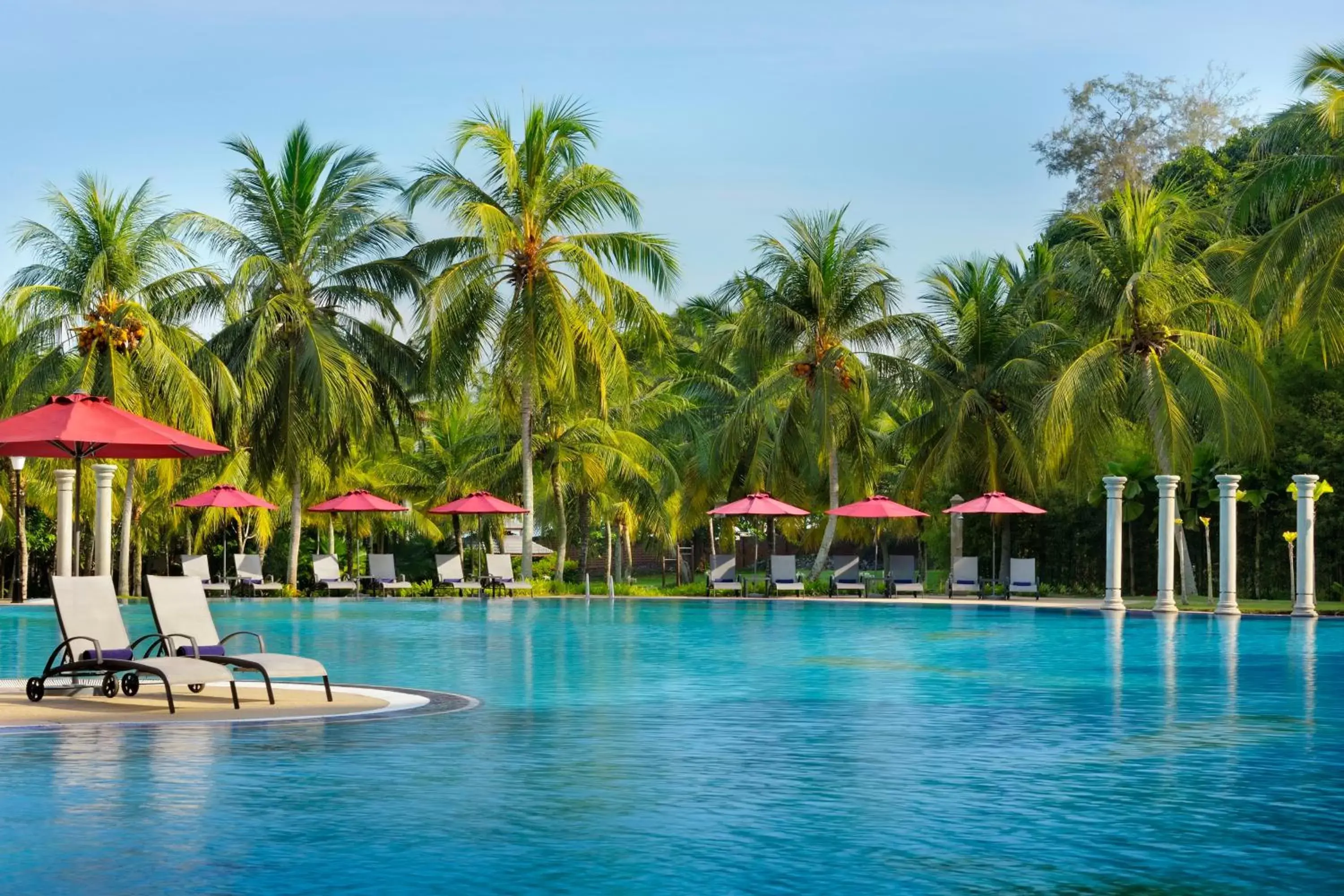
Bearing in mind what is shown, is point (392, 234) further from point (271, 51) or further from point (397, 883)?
point (397, 883)

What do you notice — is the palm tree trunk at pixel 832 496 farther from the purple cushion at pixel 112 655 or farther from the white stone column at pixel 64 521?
the purple cushion at pixel 112 655

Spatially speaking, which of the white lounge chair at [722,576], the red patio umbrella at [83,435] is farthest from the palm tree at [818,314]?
the red patio umbrella at [83,435]

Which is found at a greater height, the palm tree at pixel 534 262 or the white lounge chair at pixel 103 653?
the palm tree at pixel 534 262

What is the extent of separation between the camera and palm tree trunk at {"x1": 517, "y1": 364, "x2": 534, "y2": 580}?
111ft

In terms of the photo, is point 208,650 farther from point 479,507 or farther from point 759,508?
point 759,508

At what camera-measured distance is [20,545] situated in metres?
33.6

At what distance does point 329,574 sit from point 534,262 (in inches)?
330

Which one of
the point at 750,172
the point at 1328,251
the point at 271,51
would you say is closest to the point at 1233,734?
the point at 1328,251

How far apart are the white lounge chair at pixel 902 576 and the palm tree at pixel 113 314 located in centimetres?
1470

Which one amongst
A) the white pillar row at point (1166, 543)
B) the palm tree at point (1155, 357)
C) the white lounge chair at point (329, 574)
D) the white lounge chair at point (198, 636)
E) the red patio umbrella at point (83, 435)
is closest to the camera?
the white lounge chair at point (198, 636)

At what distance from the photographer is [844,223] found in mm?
35625

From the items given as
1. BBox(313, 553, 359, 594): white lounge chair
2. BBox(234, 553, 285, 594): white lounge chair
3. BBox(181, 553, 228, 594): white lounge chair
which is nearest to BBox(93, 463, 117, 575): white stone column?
BBox(181, 553, 228, 594): white lounge chair

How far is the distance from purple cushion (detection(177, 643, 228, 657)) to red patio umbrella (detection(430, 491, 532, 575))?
21.5 metres

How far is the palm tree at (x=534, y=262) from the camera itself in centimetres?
3312
